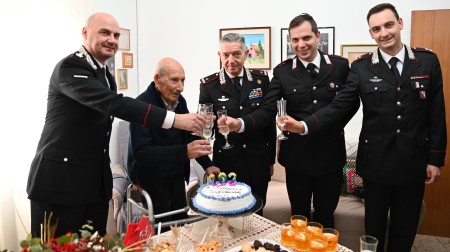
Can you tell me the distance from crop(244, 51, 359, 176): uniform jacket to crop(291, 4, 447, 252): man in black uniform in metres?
0.09

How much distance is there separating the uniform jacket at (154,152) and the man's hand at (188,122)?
0.83ft

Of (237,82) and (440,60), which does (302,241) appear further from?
(440,60)

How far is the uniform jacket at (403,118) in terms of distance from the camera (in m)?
2.31

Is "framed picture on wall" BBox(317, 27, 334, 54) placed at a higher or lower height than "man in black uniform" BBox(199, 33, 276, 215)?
higher

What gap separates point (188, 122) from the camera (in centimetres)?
204

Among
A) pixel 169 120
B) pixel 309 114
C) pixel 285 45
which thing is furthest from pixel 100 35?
pixel 285 45

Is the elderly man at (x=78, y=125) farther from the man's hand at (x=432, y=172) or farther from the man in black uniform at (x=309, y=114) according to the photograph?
the man's hand at (x=432, y=172)

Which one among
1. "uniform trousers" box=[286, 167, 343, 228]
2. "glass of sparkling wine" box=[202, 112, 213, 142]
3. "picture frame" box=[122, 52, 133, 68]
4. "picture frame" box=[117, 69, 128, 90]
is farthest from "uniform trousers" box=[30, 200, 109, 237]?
"picture frame" box=[122, 52, 133, 68]

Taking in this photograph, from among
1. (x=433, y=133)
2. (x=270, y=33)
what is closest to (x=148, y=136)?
(x=433, y=133)

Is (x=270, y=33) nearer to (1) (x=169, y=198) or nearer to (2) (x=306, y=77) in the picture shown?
(2) (x=306, y=77)

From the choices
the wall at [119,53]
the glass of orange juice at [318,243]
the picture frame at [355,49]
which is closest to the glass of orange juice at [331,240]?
the glass of orange juice at [318,243]

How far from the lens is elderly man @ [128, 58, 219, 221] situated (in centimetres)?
224

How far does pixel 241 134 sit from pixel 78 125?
1019mm

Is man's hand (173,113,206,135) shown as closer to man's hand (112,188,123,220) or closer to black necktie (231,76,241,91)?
black necktie (231,76,241,91)
